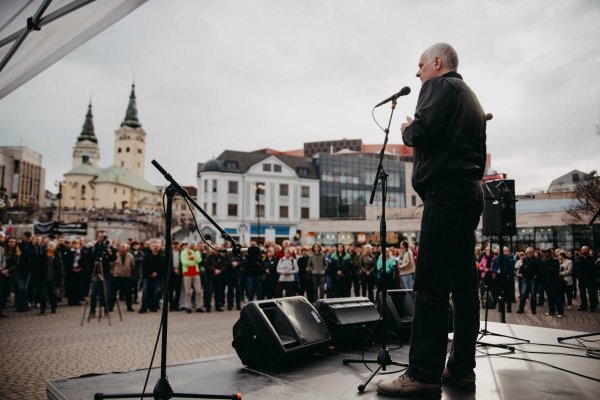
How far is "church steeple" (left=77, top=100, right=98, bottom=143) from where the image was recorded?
13138cm

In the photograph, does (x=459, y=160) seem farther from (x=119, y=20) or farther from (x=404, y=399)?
(x=119, y=20)

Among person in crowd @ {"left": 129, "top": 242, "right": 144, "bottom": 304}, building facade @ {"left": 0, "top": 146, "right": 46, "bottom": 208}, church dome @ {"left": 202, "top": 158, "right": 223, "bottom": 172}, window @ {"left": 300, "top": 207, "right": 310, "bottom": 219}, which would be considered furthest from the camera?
building facade @ {"left": 0, "top": 146, "right": 46, "bottom": 208}

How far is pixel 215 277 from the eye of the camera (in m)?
13.2

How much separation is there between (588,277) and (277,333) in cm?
1254

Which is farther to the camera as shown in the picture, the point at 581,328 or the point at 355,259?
the point at 355,259

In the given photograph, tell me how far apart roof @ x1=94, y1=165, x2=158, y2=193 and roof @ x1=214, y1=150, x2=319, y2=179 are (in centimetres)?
6198

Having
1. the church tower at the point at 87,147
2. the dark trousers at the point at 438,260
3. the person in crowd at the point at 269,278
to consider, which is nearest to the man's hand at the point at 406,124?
the dark trousers at the point at 438,260

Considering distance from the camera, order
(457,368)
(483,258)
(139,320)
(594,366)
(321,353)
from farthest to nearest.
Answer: (483,258) < (139,320) < (321,353) < (594,366) < (457,368)

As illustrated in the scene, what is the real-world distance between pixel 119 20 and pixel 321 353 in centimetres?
407

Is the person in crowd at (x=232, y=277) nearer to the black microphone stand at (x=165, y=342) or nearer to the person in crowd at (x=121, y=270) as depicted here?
the person in crowd at (x=121, y=270)

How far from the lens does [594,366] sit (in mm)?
3816

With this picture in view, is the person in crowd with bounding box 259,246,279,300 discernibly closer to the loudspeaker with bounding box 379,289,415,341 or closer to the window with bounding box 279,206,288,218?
the loudspeaker with bounding box 379,289,415,341

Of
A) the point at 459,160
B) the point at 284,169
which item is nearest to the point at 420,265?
the point at 459,160

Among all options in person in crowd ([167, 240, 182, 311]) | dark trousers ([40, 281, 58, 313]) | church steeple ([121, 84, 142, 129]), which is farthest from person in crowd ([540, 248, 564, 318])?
church steeple ([121, 84, 142, 129])
